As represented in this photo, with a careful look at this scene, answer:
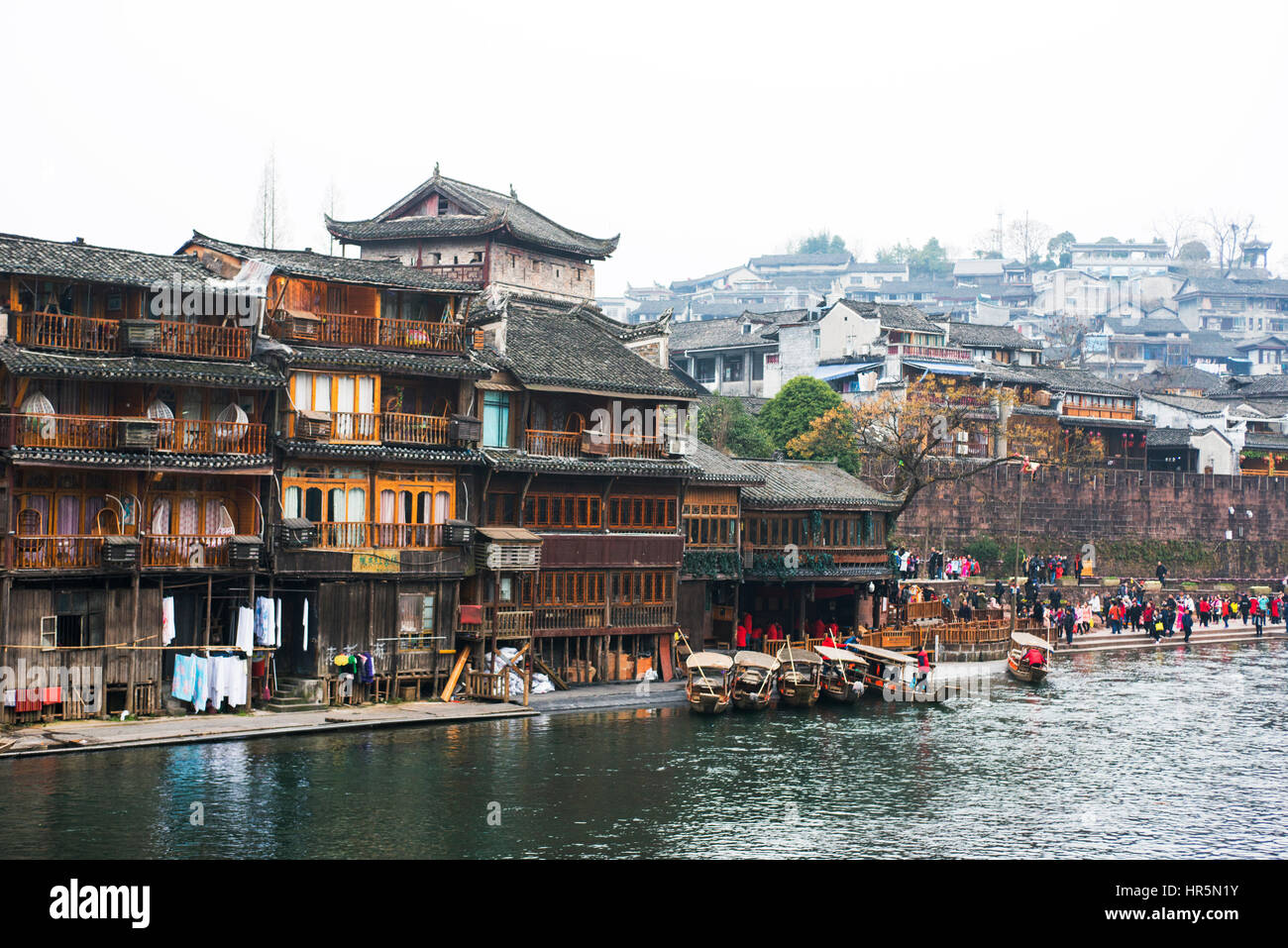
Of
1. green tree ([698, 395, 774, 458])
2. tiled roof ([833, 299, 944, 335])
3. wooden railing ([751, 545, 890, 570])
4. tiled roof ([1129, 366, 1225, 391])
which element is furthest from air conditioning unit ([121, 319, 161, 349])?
tiled roof ([1129, 366, 1225, 391])

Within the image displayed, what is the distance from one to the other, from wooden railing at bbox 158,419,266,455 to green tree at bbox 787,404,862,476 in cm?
4069

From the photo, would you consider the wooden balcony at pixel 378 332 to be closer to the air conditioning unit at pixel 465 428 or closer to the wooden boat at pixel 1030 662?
the air conditioning unit at pixel 465 428

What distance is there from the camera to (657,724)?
49.4m

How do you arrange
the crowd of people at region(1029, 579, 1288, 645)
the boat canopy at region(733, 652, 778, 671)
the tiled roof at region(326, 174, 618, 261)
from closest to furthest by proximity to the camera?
the boat canopy at region(733, 652, 778, 671)
the tiled roof at region(326, 174, 618, 261)
the crowd of people at region(1029, 579, 1288, 645)

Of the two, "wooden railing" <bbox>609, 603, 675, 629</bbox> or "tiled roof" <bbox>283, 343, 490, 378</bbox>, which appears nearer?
"tiled roof" <bbox>283, 343, 490, 378</bbox>

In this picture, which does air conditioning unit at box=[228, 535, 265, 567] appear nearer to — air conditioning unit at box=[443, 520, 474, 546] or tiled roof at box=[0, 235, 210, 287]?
air conditioning unit at box=[443, 520, 474, 546]

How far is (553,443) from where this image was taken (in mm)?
54750

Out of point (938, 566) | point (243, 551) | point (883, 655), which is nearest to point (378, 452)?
point (243, 551)

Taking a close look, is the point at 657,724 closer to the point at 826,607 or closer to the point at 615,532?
the point at 615,532

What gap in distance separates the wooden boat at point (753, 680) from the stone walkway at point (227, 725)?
769cm

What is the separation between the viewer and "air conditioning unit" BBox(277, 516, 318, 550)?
46.5 meters
